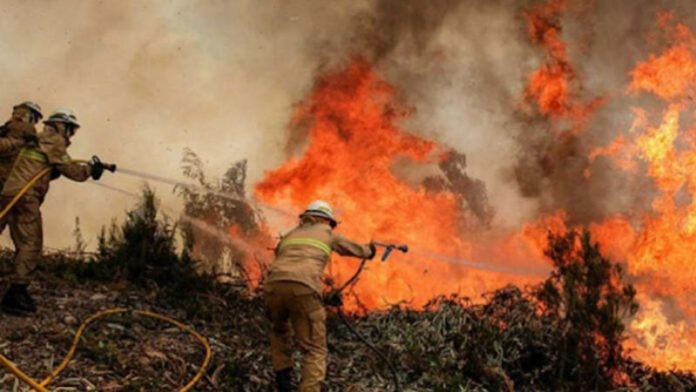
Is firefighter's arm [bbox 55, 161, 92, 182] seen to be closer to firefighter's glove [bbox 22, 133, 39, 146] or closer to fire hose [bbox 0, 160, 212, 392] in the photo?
fire hose [bbox 0, 160, 212, 392]

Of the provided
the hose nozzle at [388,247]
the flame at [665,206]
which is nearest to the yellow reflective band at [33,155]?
the hose nozzle at [388,247]

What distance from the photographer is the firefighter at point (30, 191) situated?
781 cm

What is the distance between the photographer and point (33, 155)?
26.4ft

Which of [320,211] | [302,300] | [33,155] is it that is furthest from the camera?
[33,155]

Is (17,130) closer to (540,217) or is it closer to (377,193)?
(377,193)

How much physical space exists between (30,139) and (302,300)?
4004 millimetres

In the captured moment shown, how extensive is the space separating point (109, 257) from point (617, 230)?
39.0 ft

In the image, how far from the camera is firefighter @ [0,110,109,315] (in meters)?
7.81

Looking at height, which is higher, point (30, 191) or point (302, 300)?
point (30, 191)

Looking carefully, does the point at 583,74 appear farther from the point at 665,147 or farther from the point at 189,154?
the point at 189,154

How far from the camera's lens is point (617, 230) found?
16547 millimetres

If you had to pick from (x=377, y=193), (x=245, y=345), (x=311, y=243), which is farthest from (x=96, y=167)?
(x=377, y=193)

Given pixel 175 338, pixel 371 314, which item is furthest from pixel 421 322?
pixel 175 338

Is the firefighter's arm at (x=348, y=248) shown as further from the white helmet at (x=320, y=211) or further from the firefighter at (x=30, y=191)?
the firefighter at (x=30, y=191)
